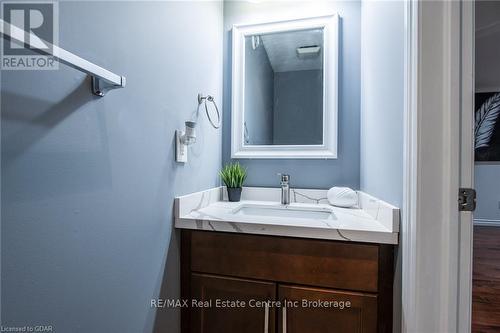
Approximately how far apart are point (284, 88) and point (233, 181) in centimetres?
61

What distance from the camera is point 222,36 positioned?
1.57m

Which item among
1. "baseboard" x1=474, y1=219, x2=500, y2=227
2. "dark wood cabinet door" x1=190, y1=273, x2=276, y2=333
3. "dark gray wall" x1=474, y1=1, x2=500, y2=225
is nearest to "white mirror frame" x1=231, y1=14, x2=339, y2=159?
"dark wood cabinet door" x1=190, y1=273, x2=276, y2=333

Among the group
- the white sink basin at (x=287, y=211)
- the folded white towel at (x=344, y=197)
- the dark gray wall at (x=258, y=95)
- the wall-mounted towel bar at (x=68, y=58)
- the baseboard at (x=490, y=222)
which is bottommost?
the baseboard at (x=490, y=222)

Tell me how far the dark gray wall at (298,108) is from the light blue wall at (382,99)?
0.76 feet

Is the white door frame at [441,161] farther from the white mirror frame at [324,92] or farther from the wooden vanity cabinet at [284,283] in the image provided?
the white mirror frame at [324,92]

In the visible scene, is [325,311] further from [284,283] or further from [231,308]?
[231,308]

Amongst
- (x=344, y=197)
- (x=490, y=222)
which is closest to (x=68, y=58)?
(x=344, y=197)

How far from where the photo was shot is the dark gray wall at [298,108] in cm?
145

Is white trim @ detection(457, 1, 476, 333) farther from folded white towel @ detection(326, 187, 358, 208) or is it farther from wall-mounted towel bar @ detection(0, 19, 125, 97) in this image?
wall-mounted towel bar @ detection(0, 19, 125, 97)

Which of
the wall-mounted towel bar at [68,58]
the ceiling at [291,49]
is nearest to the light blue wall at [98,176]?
the wall-mounted towel bar at [68,58]

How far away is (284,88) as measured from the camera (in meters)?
1.49

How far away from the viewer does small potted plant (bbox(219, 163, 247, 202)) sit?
144 centimetres

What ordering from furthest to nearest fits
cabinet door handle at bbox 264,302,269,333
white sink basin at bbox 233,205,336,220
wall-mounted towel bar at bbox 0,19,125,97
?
white sink basin at bbox 233,205,336,220
cabinet door handle at bbox 264,302,269,333
wall-mounted towel bar at bbox 0,19,125,97

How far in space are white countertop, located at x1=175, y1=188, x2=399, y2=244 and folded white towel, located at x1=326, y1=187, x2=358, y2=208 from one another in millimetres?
26
